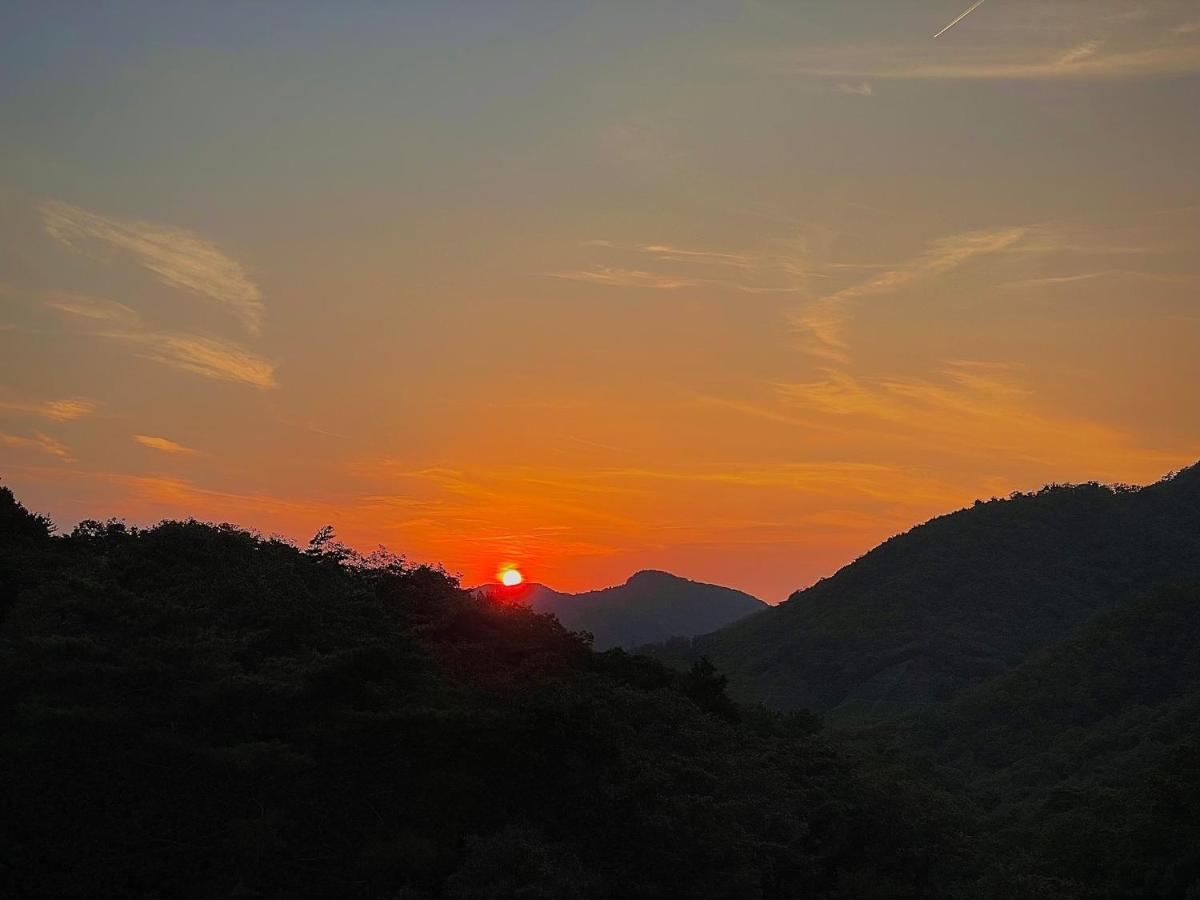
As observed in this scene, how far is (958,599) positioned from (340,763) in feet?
399

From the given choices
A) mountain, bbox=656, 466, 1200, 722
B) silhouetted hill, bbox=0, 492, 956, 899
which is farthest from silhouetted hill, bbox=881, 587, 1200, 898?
→ mountain, bbox=656, 466, 1200, 722

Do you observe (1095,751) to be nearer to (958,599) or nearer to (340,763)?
(340,763)

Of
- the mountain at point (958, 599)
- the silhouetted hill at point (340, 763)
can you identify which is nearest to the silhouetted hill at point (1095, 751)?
the silhouetted hill at point (340, 763)

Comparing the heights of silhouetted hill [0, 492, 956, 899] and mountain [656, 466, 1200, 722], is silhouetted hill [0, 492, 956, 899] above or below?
below

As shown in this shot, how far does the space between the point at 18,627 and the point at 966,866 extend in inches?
1277

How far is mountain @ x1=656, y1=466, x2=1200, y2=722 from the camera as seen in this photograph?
402ft

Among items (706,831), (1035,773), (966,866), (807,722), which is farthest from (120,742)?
(1035,773)

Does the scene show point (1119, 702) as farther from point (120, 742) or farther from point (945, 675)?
point (120, 742)

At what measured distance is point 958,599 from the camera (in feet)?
456

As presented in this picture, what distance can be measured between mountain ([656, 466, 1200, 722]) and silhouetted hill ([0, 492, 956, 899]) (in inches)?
3026

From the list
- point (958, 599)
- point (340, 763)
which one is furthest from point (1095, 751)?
point (958, 599)

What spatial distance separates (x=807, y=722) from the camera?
5488 cm

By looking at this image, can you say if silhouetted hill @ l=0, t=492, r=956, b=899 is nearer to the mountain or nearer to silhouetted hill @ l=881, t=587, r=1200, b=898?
silhouetted hill @ l=881, t=587, r=1200, b=898

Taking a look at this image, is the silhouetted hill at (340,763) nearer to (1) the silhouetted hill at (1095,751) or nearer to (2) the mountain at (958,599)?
(1) the silhouetted hill at (1095,751)
